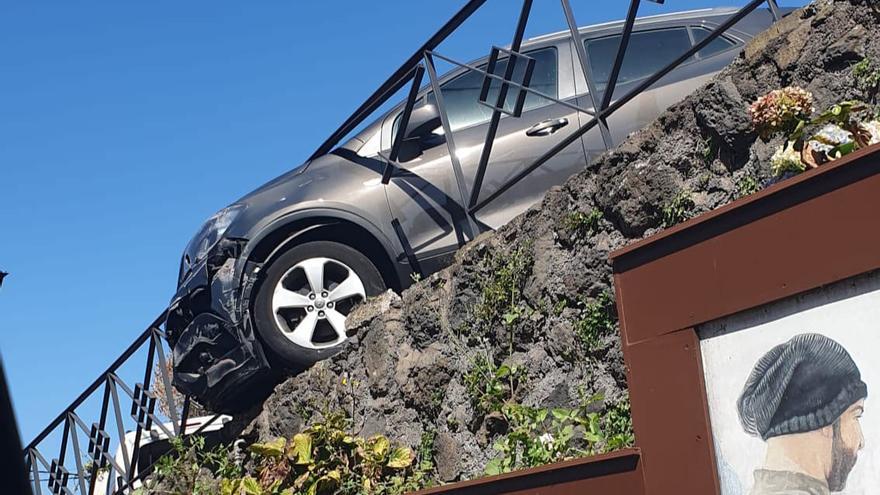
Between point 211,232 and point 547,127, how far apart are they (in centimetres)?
215

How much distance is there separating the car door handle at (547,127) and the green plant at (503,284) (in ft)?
4.09

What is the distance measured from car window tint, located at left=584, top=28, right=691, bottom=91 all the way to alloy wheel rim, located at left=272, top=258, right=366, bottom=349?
1887 mm

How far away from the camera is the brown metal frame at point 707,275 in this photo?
11.5 ft

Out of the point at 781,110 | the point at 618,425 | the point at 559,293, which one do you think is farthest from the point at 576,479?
the point at 781,110

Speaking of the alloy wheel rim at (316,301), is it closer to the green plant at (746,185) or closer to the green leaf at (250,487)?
the green leaf at (250,487)

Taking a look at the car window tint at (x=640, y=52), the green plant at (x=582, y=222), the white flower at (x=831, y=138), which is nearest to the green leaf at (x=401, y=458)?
the green plant at (x=582, y=222)

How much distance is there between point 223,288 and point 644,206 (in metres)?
2.90

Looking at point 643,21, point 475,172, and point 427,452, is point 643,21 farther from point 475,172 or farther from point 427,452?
point 427,452

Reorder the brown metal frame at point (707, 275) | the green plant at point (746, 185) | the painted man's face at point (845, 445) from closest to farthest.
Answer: the painted man's face at point (845, 445), the brown metal frame at point (707, 275), the green plant at point (746, 185)

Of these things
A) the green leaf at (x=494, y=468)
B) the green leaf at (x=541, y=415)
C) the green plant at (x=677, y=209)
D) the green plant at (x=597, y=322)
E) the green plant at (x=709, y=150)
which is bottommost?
the green leaf at (x=494, y=468)

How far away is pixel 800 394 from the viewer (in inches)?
139

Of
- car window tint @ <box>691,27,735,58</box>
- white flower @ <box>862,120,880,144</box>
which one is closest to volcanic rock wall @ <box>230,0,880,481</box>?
white flower @ <box>862,120,880,144</box>

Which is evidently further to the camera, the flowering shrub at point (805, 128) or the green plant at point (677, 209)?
the green plant at point (677, 209)

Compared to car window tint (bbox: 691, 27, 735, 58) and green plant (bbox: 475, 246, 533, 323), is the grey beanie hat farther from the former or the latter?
car window tint (bbox: 691, 27, 735, 58)
